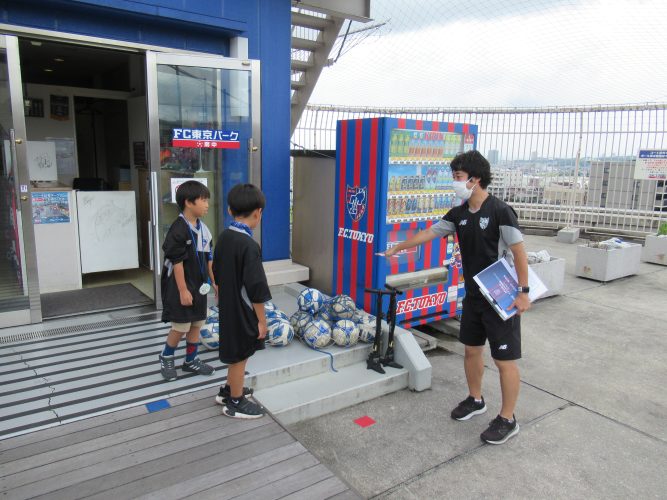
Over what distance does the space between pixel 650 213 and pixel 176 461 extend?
36.3 ft

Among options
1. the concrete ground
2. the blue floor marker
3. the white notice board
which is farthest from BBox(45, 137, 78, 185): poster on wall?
the concrete ground

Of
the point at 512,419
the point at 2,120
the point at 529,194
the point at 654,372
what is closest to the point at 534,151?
the point at 529,194

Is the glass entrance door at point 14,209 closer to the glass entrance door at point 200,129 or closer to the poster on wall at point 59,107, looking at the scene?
the glass entrance door at point 200,129

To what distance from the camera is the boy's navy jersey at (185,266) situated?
3.25 m

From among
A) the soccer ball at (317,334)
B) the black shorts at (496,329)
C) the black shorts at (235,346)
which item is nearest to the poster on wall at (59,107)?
the soccer ball at (317,334)

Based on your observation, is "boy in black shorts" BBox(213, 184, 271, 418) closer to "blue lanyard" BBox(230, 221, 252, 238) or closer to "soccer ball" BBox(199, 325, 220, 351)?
"blue lanyard" BBox(230, 221, 252, 238)

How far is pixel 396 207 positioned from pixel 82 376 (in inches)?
115

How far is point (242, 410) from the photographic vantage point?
3.11 metres

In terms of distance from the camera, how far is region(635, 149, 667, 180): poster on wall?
9.70m

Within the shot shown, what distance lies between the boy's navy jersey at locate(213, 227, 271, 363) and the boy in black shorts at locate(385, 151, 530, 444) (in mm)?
1397

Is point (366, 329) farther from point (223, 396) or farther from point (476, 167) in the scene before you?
point (476, 167)

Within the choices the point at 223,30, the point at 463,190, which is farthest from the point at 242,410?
the point at 223,30

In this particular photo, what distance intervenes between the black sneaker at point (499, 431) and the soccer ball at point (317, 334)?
4.58ft

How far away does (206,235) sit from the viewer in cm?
349
